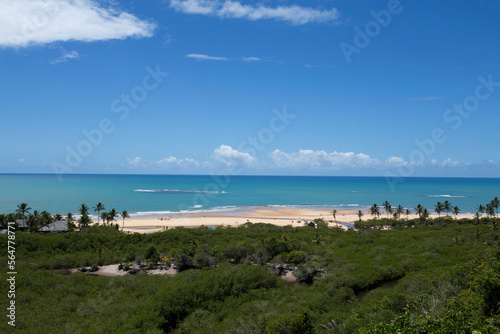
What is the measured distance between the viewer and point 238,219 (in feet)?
298

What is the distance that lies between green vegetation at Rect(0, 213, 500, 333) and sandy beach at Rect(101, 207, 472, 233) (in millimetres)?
27505

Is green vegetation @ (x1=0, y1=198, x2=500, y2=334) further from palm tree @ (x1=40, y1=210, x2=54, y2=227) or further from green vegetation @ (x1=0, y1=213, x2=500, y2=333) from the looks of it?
palm tree @ (x1=40, y1=210, x2=54, y2=227)

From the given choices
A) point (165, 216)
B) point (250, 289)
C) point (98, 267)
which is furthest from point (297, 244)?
point (165, 216)

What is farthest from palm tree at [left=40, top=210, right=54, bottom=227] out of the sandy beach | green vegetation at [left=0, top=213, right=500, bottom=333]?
green vegetation at [left=0, top=213, right=500, bottom=333]

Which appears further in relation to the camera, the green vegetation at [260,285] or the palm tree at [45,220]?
the palm tree at [45,220]

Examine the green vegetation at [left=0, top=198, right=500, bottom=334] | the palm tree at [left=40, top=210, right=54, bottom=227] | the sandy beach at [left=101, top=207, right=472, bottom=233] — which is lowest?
the sandy beach at [left=101, top=207, right=472, bottom=233]

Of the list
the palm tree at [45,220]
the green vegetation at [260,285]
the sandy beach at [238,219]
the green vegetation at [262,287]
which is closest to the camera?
the green vegetation at [262,287]

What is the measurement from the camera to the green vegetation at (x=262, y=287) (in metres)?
19.0

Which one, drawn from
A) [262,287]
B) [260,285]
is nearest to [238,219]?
[260,285]

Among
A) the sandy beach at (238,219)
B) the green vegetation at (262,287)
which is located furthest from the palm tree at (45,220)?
the green vegetation at (262,287)

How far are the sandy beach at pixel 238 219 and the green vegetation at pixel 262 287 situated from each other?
27.5m

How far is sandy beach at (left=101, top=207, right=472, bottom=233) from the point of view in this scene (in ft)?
262

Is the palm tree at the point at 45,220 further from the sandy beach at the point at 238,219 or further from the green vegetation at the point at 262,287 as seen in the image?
the green vegetation at the point at 262,287

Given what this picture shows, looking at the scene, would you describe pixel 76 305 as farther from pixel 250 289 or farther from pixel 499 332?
pixel 499 332
